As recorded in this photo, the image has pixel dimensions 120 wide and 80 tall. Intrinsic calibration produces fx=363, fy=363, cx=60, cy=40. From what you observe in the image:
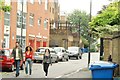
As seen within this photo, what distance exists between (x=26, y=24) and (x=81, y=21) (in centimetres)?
5505

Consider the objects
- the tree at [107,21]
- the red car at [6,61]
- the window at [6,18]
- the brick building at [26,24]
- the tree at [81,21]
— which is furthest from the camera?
the tree at [81,21]

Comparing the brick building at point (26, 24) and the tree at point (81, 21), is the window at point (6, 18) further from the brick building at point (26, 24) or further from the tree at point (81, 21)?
the tree at point (81, 21)

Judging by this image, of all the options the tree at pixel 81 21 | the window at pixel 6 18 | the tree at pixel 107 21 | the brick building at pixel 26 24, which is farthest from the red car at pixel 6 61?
the tree at pixel 81 21

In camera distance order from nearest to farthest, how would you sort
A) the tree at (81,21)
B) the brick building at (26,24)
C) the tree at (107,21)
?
the tree at (107,21) < the brick building at (26,24) < the tree at (81,21)

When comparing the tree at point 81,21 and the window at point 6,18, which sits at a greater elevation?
the tree at point 81,21

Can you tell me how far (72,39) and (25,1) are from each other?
32.4m

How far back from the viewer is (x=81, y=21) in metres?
99.4

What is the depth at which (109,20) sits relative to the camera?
23.0m

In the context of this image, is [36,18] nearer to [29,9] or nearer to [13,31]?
[29,9]

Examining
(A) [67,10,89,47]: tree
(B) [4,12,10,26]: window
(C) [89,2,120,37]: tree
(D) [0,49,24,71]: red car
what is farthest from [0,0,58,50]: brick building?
(A) [67,10,89,47]: tree

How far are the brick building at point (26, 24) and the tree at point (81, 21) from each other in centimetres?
3791

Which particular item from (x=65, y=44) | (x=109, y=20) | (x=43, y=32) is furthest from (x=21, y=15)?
(x=65, y=44)

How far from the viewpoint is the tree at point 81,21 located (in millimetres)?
94125

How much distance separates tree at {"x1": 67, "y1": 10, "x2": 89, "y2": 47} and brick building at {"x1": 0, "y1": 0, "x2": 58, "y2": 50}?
124 feet
